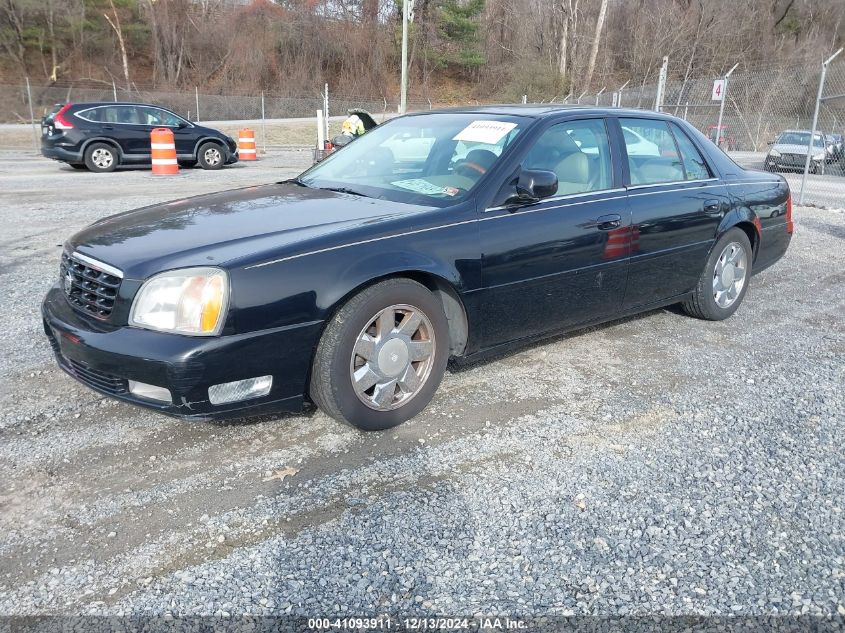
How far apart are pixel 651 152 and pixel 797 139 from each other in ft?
59.4

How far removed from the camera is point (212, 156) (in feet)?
55.3

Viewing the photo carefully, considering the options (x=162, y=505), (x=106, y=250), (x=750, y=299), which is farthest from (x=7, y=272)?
(x=750, y=299)

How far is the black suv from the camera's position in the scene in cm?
1465

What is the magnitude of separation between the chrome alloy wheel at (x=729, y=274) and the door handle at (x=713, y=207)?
1.16ft

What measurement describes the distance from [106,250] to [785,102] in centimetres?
2985

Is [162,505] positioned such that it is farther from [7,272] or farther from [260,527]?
[7,272]

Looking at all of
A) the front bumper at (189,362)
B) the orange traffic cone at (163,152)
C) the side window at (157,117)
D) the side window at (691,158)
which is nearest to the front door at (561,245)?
the side window at (691,158)

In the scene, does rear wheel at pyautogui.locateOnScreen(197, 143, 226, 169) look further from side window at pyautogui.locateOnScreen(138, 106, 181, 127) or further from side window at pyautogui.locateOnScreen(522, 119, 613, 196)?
side window at pyautogui.locateOnScreen(522, 119, 613, 196)

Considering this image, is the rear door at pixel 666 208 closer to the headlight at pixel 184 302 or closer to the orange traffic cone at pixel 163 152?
the headlight at pixel 184 302

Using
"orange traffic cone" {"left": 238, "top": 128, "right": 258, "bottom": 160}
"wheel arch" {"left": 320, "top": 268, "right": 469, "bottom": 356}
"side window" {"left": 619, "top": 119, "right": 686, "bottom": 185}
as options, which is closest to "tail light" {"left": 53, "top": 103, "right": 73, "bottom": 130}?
"orange traffic cone" {"left": 238, "top": 128, "right": 258, "bottom": 160}

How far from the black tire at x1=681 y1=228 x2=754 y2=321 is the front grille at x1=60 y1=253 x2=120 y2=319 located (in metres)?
3.91

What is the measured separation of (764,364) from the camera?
441 centimetres

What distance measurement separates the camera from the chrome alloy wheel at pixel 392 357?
3.24 m

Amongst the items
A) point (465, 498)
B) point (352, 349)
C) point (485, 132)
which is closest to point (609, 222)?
point (485, 132)
